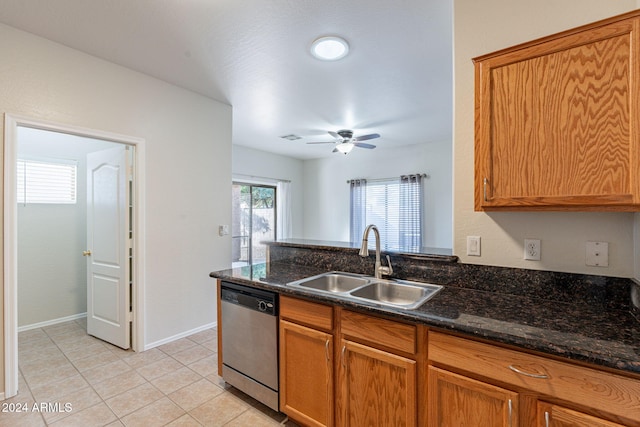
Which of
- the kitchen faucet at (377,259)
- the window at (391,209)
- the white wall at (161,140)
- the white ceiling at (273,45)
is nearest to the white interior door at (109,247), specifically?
the white wall at (161,140)

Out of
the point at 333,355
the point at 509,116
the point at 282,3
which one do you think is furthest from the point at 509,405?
the point at 282,3

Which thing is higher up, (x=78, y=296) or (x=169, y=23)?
(x=169, y=23)

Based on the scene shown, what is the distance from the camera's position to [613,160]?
1184mm

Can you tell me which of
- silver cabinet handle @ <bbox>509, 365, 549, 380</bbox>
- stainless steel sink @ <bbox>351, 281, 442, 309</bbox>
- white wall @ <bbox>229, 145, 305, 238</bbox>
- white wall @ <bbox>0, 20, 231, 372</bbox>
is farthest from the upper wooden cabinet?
white wall @ <bbox>229, 145, 305, 238</bbox>

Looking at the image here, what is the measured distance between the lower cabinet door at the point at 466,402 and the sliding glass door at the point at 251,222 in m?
4.57

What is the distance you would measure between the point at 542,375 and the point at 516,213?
0.85 m

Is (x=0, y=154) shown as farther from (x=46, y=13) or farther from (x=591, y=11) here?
(x=591, y=11)

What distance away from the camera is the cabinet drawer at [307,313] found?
62.8 inches

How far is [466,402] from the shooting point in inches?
Result: 46.7

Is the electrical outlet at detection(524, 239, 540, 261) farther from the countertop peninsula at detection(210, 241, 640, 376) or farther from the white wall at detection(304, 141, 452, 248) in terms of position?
the white wall at detection(304, 141, 452, 248)

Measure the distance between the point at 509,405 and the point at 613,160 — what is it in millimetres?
1028

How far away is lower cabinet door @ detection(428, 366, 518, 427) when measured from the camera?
110 cm

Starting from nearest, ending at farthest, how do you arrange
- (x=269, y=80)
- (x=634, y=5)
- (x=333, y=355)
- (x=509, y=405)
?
(x=509, y=405), (x=634, y=5), (x=333, y=355), (x=269, y=80)

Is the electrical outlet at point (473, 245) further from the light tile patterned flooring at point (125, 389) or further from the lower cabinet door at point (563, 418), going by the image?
the light tile patterned flooring at point (125, 389)
